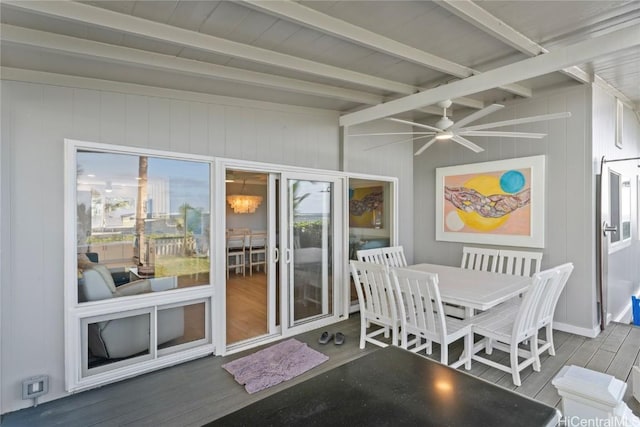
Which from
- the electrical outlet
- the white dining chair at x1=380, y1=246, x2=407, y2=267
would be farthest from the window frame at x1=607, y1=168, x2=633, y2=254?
the electrical outlet

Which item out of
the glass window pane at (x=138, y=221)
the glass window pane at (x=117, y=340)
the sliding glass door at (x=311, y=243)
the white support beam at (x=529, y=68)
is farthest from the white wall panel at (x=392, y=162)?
the glass window pane at (x=117, y=340)

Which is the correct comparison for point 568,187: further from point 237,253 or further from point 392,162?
point 237,253

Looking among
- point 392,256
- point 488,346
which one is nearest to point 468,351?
point 488,346

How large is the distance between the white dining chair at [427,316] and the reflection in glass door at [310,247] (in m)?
1.40

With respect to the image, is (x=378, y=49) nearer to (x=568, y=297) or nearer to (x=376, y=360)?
(x=376, y=360)

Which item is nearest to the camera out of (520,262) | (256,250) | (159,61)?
(159,61)

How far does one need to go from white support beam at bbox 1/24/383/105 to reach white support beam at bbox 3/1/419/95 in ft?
1.21

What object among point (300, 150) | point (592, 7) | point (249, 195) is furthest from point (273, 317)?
point (249, 195)

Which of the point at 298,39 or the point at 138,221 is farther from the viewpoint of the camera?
the point at 138,221

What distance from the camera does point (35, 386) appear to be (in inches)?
101

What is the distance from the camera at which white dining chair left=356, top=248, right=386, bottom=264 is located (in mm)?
4226

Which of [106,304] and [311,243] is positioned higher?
[311,243]

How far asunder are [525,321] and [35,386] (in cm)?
394

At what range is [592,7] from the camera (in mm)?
2260
